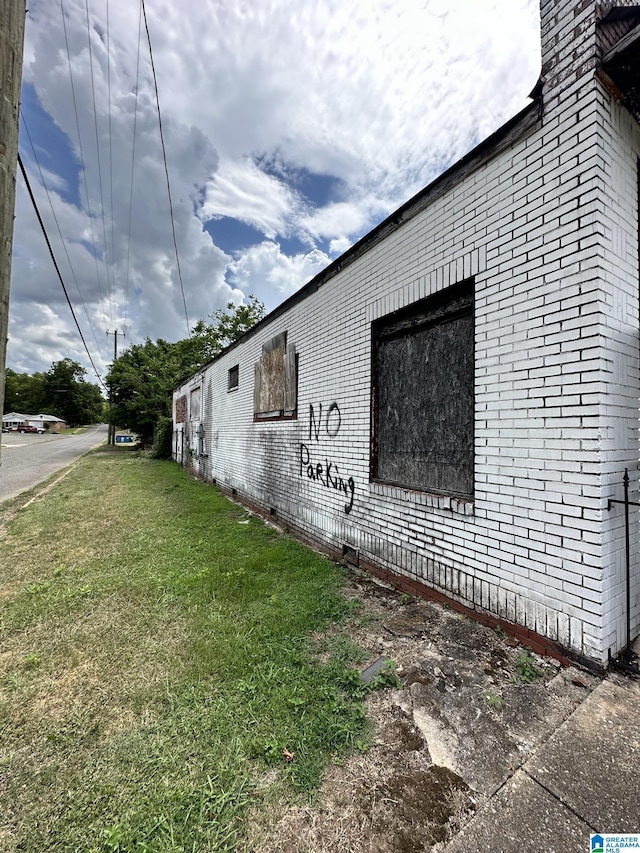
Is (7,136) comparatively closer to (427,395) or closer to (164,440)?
(427,395)

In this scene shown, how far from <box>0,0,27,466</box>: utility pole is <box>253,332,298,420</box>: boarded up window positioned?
4.32m

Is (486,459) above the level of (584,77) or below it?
below

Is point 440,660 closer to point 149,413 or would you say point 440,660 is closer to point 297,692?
point 297,692

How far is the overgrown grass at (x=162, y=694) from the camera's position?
1393 mm

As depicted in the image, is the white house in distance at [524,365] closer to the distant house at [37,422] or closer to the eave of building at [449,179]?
the eave of building at [449,179]

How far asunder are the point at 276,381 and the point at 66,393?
78992 millimetres

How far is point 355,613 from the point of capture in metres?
2.97

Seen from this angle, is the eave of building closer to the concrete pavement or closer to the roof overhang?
the roof overhang

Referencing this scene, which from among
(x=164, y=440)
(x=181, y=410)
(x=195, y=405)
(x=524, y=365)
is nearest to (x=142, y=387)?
(x=164, y=440)

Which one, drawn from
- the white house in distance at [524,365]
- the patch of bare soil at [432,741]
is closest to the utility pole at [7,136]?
the patch of bare soil at [432,741]

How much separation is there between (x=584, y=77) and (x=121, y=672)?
4738 millimetres

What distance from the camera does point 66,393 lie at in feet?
226

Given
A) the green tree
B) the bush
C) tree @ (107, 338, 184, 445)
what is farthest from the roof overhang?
the green tree

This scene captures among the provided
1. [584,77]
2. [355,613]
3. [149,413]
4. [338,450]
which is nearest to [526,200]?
[584,77]
